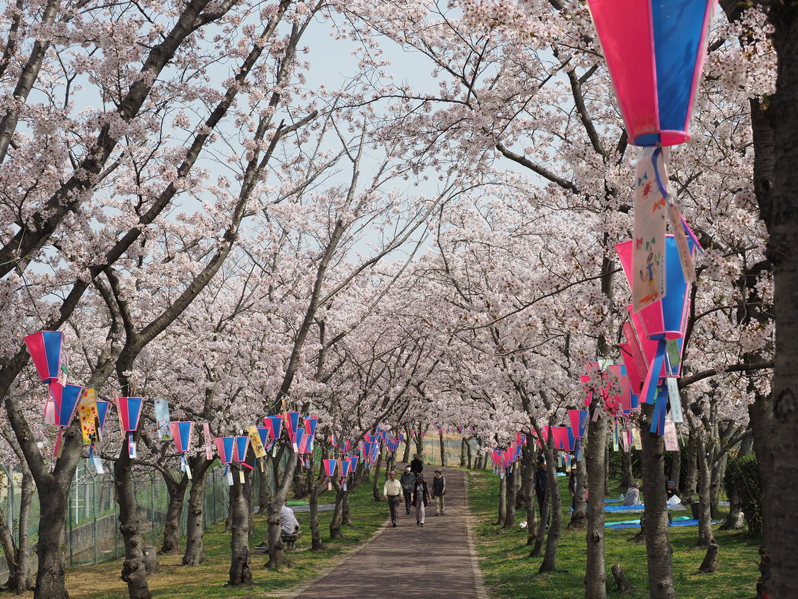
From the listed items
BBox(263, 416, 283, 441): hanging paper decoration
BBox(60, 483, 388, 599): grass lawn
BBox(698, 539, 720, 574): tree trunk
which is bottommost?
BBox(60, 483, 388, 599): grass lawn

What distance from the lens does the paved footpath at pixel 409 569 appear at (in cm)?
1339

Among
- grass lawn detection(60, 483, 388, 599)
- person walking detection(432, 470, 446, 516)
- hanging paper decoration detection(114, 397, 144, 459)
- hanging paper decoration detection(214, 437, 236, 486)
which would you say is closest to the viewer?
hanging paper decoration detection(114, 397, 144, 459)

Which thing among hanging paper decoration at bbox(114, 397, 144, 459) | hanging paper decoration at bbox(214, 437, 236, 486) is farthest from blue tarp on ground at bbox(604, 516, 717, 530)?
hanging paper decoration at bbox(114, 397, 144, 459)

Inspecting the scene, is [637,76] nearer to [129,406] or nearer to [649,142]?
[649,142]

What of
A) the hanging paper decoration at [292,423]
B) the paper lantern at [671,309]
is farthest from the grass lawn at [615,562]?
the paper lantern at [671,309]

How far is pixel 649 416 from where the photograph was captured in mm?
7555

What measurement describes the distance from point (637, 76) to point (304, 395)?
56.0ft

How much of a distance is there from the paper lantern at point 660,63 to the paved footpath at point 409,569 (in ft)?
35.3

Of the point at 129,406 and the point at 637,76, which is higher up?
the point at 637,76

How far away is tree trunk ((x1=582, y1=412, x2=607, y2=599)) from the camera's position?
9.40 meters

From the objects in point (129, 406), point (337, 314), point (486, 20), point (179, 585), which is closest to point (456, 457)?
point (337, 314)

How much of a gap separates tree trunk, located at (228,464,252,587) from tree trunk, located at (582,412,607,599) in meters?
7.30

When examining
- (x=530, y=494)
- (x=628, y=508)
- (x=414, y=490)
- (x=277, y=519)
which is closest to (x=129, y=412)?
(x=277, y=519)

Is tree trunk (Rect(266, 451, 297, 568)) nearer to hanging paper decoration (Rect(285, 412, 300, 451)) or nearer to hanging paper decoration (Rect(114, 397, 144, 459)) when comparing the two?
hanging paper decoration (Rect(285, 412, 300, 451))
